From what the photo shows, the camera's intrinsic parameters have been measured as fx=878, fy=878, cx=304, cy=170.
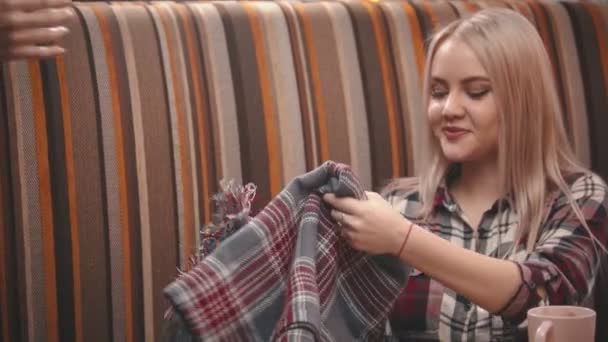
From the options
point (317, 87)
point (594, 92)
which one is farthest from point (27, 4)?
point (594, 92)

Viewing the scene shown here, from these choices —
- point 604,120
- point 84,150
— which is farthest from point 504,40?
point 84,150

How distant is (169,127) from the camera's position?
1422 millimetres

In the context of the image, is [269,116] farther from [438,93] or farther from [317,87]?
[438,93]

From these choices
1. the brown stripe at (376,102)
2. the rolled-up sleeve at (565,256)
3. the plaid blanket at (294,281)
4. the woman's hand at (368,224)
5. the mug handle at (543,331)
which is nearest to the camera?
the mug handle at (543,331)

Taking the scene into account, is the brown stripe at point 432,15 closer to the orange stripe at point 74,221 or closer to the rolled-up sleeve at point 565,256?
the rolled-up sleeve at point 565,256

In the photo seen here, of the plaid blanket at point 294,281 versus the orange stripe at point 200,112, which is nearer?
the plaid blanket at point 294,281

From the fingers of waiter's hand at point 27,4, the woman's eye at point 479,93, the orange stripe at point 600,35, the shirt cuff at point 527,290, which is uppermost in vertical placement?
the fingers of waiter's hand at point 27,4

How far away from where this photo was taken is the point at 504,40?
1328mm

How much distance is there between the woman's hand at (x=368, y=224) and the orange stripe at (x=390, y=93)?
1.42ft

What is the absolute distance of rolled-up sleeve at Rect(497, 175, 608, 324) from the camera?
119 centimetres

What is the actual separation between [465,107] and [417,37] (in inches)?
12.7

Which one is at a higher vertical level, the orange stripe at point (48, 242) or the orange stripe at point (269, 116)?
the orange stripe at point (269, 116)

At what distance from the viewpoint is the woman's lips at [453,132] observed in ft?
4.35

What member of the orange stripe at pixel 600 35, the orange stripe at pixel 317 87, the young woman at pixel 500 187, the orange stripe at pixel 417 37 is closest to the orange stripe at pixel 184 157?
the orange stripe at pixel 317 87
